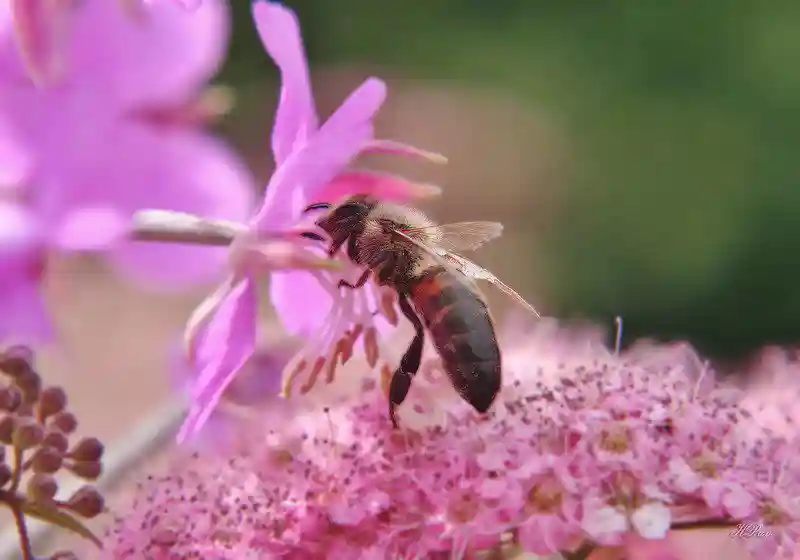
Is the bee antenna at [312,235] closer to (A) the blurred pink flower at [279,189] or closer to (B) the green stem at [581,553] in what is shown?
(A) the blurred pink flower at [279,189]

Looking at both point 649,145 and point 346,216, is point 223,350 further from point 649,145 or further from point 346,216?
point 649,145

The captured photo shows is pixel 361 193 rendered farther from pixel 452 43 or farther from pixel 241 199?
pixel 452 43

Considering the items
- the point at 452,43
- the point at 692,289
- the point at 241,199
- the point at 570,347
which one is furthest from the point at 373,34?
the point at 241,199

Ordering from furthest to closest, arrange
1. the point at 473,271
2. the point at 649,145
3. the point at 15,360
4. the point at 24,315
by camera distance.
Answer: the point at 649,145
the point at 473,271
the point at 15,360
the point at 24,315

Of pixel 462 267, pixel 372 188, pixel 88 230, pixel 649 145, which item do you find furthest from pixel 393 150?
pixel 649 145


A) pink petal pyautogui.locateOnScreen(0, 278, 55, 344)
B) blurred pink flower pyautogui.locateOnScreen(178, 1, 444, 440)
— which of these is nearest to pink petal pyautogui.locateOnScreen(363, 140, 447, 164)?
blurred pink flower pyautogui.locateOnScreen(178, 1, 444, 440)

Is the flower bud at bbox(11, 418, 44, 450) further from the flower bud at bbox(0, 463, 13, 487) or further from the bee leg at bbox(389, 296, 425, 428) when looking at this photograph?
the bee leg at bbox(389, 296, 425, 428)

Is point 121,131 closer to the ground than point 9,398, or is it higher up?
higher up

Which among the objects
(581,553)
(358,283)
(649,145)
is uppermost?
(649,145)

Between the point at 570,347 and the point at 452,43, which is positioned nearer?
the point at 570,347
